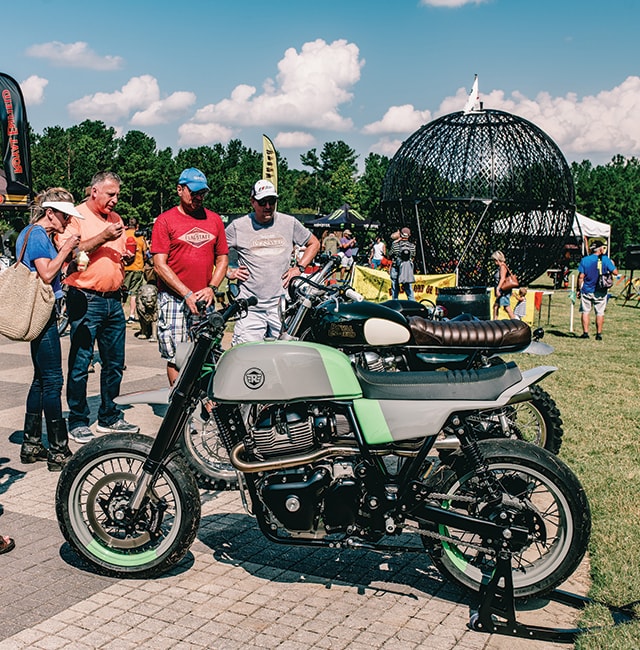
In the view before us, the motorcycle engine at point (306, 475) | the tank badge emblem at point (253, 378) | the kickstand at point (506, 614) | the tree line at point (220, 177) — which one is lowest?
the kickstand at point (506, 614)

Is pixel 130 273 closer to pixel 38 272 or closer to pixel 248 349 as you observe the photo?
pixel 38 272

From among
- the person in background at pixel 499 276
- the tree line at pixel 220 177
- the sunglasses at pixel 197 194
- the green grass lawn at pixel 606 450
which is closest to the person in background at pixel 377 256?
the person in background at pixel 499 276

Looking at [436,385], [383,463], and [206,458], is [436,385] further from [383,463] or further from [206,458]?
[206,458]

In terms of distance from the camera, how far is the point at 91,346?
6.30m

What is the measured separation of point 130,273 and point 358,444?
12.9 m

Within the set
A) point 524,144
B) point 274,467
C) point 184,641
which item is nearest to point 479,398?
point 274,467

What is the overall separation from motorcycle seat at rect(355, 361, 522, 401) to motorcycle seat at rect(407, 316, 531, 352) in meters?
1.19

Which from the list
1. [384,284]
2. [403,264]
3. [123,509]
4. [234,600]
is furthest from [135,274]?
[234,600]

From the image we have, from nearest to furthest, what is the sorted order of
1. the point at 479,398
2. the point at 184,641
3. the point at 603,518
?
1. the point at 184,641
2. the point at 479,398
3. the point at 603,518

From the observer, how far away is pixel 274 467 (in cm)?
353

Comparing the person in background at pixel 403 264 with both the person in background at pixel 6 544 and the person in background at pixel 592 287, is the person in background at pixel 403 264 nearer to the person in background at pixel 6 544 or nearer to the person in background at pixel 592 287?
the person in background at pixel 592 287

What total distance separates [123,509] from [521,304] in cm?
1218

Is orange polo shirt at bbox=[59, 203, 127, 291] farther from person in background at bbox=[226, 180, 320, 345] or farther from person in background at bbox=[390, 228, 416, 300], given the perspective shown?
person in background at bbox=[390, 228, 416, 300]

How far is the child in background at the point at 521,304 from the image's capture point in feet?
47.9
